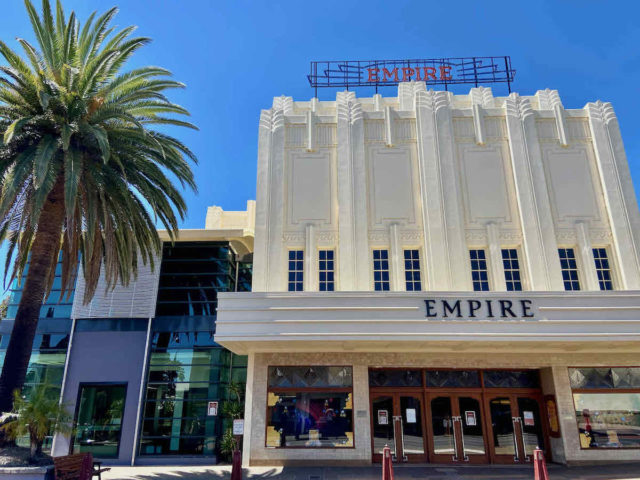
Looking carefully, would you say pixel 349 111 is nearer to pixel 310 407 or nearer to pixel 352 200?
pixel 352 200

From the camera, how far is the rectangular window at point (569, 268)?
1920 centimetres

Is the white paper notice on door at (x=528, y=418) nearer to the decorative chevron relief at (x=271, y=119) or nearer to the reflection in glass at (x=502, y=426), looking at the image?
the reflection in glass at (x=502, y=426)

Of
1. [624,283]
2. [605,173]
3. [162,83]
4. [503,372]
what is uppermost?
[162,83]

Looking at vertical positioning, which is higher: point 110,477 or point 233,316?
point 233,316

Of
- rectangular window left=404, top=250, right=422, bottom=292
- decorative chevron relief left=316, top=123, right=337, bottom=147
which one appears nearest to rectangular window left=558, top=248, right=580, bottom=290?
rectangular window left=404, top=250, right=422, bottom=292

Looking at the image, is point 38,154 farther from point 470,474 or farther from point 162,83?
point 470,474

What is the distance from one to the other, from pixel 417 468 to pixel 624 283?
35.4 ft

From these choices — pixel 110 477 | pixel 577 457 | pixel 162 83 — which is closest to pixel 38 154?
Result: pixel 162 83

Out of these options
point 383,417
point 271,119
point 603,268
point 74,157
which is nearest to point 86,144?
point 74,157

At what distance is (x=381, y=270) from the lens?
19406mm

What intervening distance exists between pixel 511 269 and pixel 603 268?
368 cm

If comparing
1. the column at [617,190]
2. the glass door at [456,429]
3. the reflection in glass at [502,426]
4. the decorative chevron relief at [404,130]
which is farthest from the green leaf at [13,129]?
the column at [617,190]

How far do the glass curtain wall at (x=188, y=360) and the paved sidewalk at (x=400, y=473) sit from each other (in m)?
2.15

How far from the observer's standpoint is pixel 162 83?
57.8 feet
